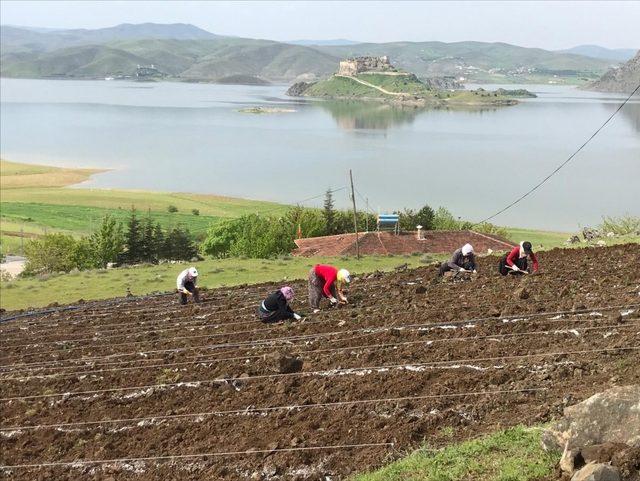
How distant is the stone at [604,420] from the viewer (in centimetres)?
645

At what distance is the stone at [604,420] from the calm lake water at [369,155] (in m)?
53.0

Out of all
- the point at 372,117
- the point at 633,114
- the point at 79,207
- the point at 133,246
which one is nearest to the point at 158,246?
the point at 133,246

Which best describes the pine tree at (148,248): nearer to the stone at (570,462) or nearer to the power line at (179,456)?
the power line at (179,456)

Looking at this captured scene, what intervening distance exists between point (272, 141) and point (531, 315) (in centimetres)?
10795

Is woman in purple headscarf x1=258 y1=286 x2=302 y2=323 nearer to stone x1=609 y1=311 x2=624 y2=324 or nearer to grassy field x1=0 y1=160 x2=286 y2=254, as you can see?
stone x1=609 y1=311 x2=624 y2=324

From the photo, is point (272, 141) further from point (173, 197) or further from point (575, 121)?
point (575, 121)

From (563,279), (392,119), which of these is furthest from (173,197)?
(392,119)

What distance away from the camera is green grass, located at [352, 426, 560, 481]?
6750 mm

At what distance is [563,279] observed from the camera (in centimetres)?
1505

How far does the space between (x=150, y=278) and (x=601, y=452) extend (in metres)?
25.6

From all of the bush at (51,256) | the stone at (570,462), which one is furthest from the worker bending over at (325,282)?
the bush at (51,256)

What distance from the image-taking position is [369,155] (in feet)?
325

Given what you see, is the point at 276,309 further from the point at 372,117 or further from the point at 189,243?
the point at 372,117

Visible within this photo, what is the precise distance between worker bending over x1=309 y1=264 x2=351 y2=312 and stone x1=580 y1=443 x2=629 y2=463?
8.41m
